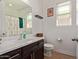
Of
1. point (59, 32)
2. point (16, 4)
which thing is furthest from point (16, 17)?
point (59, 32)

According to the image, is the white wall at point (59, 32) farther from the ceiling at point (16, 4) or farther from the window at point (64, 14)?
the ceiling at point (16, 4)

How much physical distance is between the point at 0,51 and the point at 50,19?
331 cm

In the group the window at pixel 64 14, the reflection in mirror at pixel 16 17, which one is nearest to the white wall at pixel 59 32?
the window at pixel 64 14

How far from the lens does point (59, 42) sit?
3.78 meters

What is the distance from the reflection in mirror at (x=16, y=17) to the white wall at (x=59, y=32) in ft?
4.48

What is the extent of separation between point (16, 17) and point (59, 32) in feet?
6.73

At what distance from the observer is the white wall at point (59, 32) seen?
336 cm

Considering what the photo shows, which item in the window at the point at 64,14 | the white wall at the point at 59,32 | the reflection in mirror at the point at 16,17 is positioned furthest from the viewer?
the window at the point at 64,14

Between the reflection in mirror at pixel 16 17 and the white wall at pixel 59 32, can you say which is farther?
the white wall at pixel 59 32

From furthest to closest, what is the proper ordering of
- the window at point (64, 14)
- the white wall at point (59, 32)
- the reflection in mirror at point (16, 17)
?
the window at point (64, 14)
the white wall at point (59, 32)
the reflection in mirror at point (16, 17)

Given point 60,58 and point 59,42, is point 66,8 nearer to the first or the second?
point 59,42

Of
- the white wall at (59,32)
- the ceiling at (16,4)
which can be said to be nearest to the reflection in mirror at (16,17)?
the ceiling at (16,4)

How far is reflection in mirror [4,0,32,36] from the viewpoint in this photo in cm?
202

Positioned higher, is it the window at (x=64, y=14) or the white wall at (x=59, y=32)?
the window at (x=64, y=14)
